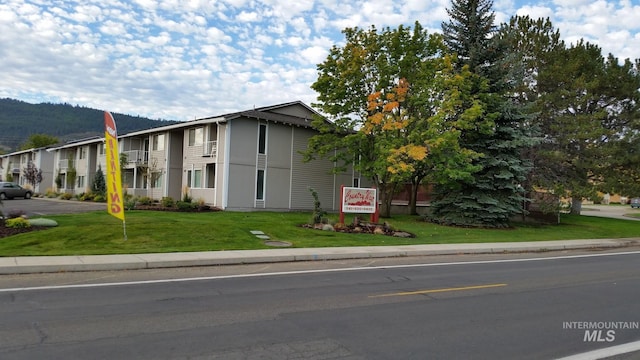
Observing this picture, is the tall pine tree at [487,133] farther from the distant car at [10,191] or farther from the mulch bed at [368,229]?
the distant car at [10,191]

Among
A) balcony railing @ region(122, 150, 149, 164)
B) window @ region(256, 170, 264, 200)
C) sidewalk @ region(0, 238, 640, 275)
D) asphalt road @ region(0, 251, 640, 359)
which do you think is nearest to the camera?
asphalt road @ region(0, 251, 640, 359)

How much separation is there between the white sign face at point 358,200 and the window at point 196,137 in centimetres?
1518

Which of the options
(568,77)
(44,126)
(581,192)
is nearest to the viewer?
(581,192)

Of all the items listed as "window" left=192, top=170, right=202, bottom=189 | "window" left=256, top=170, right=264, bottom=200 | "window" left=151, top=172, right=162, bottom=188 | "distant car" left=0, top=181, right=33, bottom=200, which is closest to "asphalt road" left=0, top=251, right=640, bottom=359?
"window" left=256, top=170, right=264, bottom=200

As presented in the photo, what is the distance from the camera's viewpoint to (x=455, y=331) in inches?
249

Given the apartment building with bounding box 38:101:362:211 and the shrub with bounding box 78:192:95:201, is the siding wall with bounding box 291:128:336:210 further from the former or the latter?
the shrub with bounding box 78:192:95:201

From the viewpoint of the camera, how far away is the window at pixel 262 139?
31.0 meters

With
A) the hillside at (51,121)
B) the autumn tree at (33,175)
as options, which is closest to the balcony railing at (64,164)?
the autumn tree at (33,175)

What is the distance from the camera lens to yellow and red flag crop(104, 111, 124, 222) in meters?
13.6

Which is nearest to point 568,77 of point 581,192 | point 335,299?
point 581,192

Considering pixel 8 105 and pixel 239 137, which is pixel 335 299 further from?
pixel 8 105

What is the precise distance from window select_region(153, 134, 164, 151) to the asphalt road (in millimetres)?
29075

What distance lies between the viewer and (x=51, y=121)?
17888cm

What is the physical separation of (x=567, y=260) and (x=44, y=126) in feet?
631
